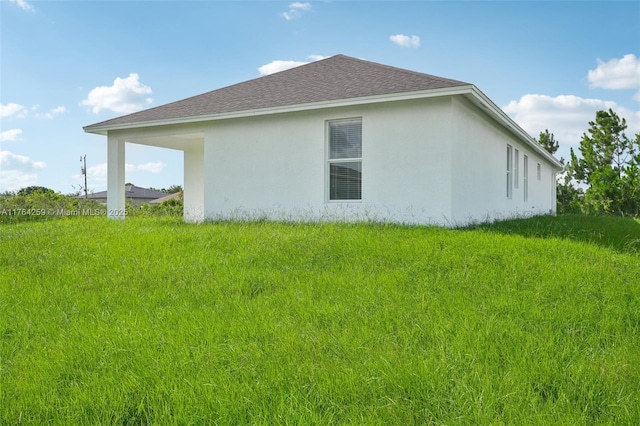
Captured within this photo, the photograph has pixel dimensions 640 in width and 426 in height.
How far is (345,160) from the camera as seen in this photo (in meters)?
9.22

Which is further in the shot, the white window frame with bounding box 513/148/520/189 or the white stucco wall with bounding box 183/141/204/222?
the white stucco wall with bounding box 183/141/204/222

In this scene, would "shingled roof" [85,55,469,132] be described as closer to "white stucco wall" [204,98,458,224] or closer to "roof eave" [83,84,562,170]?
"roof eave" [83,84,562,170]

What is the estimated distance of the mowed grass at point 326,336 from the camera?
2320 mm

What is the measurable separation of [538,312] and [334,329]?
1.84 m

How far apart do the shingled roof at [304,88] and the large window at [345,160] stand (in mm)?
756

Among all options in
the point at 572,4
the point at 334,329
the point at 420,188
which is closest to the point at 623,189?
the point at 572,4

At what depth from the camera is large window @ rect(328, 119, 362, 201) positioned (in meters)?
9.15

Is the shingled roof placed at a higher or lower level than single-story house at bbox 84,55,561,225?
higher

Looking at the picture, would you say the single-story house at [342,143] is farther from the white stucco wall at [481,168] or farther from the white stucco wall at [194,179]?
the white stucco wall at [194,179]

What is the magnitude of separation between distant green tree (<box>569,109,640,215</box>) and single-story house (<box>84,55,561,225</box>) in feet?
49.2

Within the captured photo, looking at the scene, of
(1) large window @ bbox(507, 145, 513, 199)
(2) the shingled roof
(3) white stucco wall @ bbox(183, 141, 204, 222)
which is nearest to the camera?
(2) the shingled roof

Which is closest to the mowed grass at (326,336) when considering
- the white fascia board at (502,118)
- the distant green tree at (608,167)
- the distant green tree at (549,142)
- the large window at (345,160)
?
the large window at (345,160)

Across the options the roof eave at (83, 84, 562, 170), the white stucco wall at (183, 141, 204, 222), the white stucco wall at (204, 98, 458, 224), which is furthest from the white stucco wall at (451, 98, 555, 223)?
the white stucco wall at (183, 141, 204, 222)

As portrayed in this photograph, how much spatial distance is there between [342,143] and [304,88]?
224 centimetres
